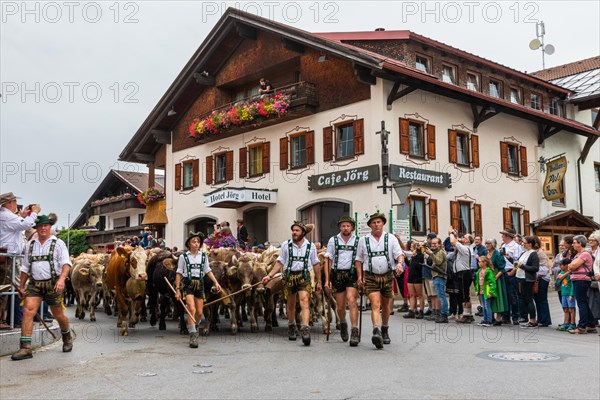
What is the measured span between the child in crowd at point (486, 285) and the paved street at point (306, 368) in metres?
1.53

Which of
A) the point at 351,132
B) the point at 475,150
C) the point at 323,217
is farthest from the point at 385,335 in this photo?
the point at 475,150

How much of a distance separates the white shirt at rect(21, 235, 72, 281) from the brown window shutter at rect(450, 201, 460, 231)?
17.2 m

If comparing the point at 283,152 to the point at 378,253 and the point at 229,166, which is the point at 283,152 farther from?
the point at 378,253

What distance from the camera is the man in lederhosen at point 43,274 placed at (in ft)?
30.7

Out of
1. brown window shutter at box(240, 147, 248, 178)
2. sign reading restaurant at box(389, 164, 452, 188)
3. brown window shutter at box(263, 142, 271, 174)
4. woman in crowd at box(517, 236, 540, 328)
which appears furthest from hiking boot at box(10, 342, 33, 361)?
brown window shutter at box(240, 147, 248, 178)

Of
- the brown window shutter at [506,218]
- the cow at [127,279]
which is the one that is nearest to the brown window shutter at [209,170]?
the brown window shutter at [506,218]

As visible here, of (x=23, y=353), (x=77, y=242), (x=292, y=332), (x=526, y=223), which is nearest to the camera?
(x=23, y=353)

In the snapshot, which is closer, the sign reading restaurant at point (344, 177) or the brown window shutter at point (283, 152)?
the sign reading restaurant at point (344, 177)

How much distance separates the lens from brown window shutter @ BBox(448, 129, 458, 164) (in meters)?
24.9

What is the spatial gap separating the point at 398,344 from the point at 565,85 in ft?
88.9

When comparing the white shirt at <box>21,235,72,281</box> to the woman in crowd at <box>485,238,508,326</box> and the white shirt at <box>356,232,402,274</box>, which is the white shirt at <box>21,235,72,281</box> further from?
the woman in crowd at <box>485,238,508,326</box>

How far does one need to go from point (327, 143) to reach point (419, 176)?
3549mm

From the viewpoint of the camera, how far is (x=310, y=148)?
82.1 ft

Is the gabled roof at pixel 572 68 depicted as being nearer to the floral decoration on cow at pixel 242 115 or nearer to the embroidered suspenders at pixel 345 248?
the floral decoration on cow at pixel 242 115
